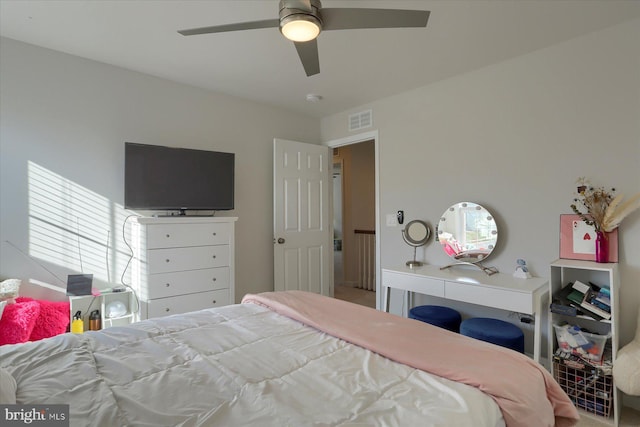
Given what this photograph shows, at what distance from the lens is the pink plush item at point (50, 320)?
222 cm

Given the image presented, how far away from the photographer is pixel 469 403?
96 cm

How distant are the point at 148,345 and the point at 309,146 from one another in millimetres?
2974

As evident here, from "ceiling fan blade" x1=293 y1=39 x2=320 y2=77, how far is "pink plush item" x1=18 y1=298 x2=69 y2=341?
7.85 ft

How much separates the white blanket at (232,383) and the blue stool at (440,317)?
146cm

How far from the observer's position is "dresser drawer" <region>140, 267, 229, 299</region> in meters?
2.65

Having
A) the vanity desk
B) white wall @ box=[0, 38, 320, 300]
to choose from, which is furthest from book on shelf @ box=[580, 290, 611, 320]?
white wall @ box=[0, 38, 320, 300]

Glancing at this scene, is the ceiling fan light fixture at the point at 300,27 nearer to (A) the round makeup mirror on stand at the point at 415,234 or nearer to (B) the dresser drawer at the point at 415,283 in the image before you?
(B) the dresser drawer at the point at 415,283

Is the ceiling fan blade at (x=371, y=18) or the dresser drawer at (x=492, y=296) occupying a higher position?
the ceiling fan blade at (x=371, y=18)

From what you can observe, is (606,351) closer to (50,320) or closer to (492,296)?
(492,296)

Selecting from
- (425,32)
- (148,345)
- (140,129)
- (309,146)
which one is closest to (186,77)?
(140,129)

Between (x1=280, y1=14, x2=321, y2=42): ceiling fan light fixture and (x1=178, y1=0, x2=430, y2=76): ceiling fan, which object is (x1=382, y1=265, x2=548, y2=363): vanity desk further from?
(x1=280, y1=14, x2=321, y2=42): ceiling fan light fixture

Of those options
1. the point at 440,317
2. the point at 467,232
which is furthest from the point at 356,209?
the point at 440,317

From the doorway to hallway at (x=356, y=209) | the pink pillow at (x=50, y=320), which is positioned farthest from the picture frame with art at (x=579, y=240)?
the pink pillow at (x=50, y=320)

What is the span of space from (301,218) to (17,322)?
255 centimetres
